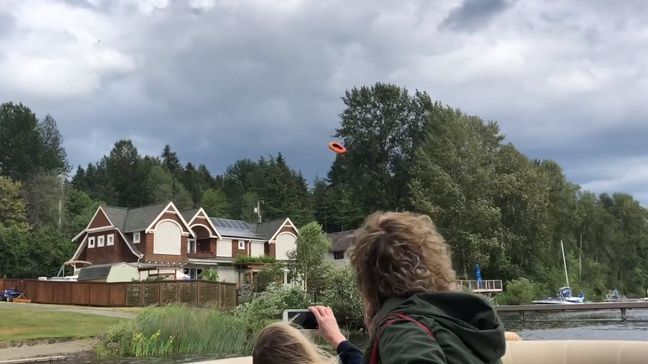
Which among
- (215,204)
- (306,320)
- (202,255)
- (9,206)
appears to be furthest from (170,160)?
(306,320)

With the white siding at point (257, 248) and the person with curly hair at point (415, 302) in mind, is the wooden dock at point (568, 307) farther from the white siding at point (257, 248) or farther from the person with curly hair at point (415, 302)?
the person with curly hair at point (415, 302)

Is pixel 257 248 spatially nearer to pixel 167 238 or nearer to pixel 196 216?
pixel 196 216

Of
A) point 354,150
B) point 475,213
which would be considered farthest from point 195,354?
point 354,150

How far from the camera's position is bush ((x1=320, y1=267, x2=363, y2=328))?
25.8 meters

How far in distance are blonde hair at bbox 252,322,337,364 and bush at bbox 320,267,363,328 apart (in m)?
23.3

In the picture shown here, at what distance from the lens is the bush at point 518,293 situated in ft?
163

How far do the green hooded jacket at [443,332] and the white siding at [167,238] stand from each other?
1971 inches

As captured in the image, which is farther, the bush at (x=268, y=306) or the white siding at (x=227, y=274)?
the white siding at (x=227, y=274)

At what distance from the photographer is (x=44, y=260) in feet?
182

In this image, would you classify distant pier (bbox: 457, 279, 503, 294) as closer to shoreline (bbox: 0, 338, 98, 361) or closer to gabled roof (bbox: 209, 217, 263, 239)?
gabled roof (bbox: 209, 217, 263, 239)

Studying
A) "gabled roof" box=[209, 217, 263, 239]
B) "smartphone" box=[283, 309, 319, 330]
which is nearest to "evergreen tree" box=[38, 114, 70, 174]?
"gabled roof" box=[209, 217, 263, 239]

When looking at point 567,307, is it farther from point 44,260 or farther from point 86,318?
point 44,260

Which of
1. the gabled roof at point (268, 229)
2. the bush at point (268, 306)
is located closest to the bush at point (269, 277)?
the bush at point (268, 306)

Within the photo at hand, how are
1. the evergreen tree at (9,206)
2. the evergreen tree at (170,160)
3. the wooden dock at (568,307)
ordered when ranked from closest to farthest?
the wooden dock at (568,307)
the evergreen tree at (9,206)
the evergreen tree at (170,160)
